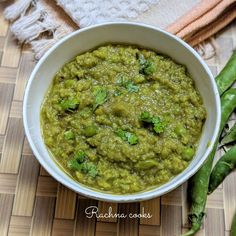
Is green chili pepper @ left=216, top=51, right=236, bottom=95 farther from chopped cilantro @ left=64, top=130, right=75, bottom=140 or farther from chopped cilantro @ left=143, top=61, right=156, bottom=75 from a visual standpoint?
chopped cilantro @ left=64, top=130, right=75, bottom=140

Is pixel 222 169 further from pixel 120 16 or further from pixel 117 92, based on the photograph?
pixel 120 16

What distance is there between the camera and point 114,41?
2281 millimetres

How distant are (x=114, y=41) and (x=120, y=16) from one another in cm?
36

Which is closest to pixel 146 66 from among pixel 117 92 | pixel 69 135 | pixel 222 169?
pixel 117 92

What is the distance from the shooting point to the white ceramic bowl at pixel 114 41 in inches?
77.4

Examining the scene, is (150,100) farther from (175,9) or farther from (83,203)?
(175,9)

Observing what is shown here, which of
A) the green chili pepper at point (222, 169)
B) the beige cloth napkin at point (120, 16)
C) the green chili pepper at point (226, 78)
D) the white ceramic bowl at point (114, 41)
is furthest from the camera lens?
the beige cloth napkin at point (120, 16)

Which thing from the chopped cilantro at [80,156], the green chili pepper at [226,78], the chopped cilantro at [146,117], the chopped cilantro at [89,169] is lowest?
the green chili pepper at [226,78]

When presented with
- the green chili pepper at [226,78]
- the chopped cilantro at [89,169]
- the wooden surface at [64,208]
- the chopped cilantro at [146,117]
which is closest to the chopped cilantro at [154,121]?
the chopped cilantro at [146,117]

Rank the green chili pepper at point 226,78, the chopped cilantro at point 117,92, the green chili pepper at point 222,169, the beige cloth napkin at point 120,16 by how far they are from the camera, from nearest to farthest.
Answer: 1. the chopped cilantro at point 117,92
2. the green chili pepper at point 222,169
3. the green chili pepper at point 226,78
4. the beige cloth napkin at point 120,16

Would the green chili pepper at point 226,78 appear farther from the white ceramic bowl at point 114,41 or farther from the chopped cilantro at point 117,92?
the chopped cilantro at point 117,92

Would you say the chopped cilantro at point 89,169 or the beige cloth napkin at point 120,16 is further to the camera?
the beige cloth napkin at point 120,16

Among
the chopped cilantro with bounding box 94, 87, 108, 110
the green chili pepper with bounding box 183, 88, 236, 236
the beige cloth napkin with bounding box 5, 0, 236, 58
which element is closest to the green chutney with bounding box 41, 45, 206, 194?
the chopped cilantro with bounding box 94, 87, 108, 110

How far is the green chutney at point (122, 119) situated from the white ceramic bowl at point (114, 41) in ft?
0.10
